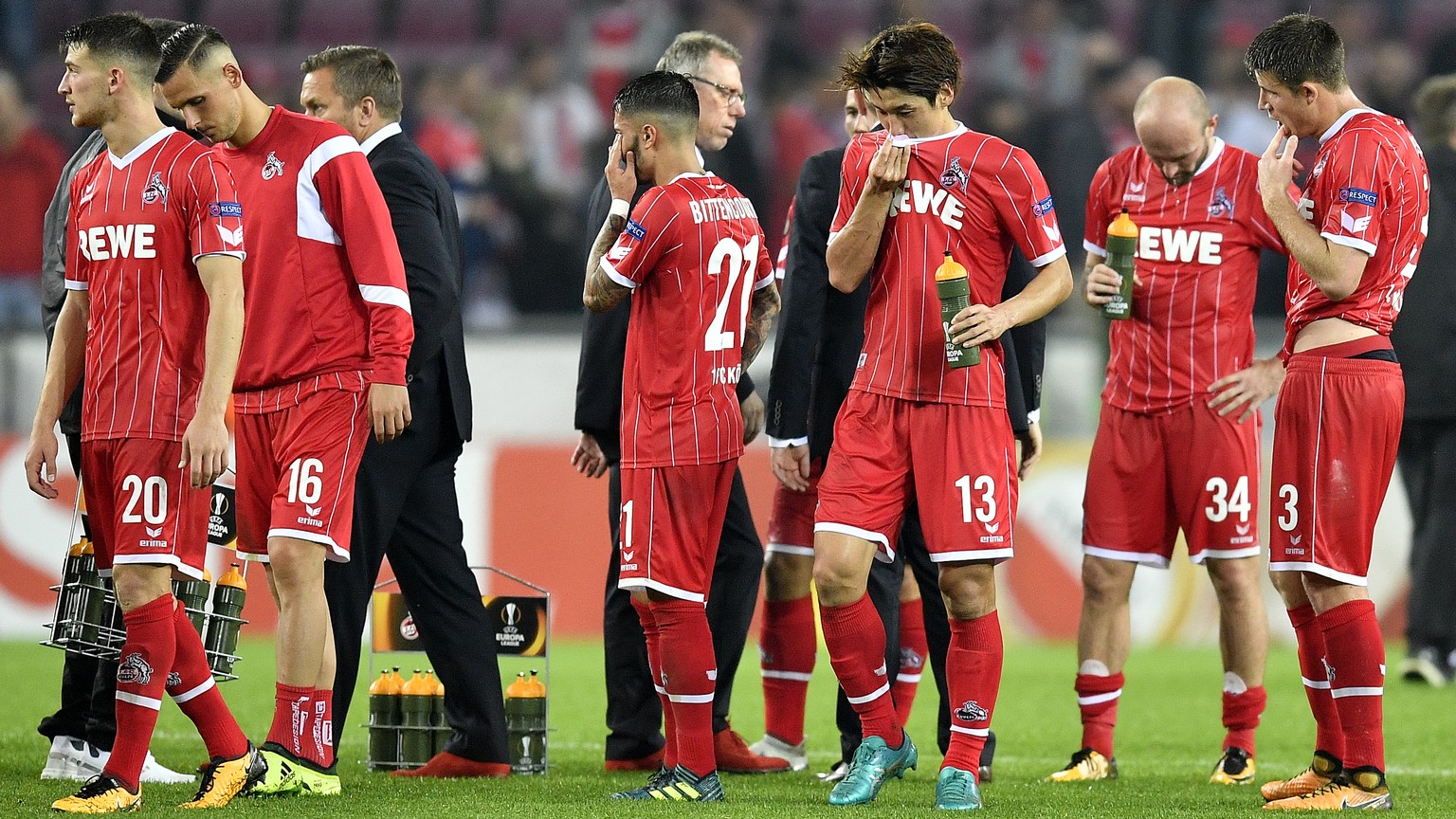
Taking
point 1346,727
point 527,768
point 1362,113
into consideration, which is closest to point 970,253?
point 1362,113

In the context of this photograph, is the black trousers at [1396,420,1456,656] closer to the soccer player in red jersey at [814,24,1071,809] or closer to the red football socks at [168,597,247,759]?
the soccer player in red jersey at [814,24,1071,809]

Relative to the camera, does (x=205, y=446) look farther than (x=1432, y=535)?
No

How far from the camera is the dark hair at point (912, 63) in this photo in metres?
4.84

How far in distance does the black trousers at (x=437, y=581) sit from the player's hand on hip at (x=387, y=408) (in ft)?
1.82

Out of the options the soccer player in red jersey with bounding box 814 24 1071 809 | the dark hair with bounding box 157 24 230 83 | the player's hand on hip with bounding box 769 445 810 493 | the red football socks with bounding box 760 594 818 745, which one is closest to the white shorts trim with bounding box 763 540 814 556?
the red football socks with bounding box 760 594 818 745

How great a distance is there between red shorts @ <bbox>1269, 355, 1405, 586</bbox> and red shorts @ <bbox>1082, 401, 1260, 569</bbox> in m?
0.84

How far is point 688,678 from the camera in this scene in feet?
16.6

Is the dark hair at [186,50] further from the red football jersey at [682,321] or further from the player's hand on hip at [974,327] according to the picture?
A: the player's hand on hip at [974,327]

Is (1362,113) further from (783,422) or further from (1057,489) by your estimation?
(1057,489)

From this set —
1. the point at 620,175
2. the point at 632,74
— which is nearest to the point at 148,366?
the point at 620,175

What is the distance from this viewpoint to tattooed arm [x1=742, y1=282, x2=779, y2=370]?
562 centimetres

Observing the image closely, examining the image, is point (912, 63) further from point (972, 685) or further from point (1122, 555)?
point (1122, 555)

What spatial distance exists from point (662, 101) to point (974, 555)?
5.40 feet

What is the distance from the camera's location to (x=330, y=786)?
510 centimetres
